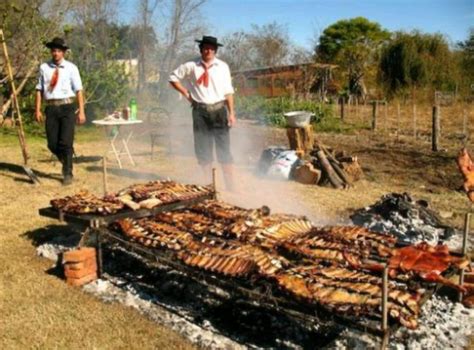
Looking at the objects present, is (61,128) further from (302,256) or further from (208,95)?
(302,256)

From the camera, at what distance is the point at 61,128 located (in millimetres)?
8828

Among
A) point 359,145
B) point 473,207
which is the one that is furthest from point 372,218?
point 359,145

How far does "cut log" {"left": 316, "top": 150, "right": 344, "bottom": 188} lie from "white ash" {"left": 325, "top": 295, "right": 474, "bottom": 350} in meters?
5.13

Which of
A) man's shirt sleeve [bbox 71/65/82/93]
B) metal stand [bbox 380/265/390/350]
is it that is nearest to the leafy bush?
man's shirt sleeve [bbox 71/65/82/93]

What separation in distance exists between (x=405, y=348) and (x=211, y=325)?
1.52 meters

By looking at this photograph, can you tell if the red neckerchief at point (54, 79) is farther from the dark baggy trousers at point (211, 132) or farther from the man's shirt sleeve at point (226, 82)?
the man's shirt sleeve at point (226, 82)

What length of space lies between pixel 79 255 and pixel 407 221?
13.2 ft

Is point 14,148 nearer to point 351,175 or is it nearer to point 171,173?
point 171,173

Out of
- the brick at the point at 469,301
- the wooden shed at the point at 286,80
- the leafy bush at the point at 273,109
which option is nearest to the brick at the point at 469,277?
the brick at the point at 469,301

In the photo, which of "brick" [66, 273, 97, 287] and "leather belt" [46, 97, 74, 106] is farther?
"leather belt" [46, 97, 74, 106]

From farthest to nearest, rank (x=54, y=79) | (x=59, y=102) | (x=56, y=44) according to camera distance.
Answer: (x=59, y=102)
(x=54, y=79)
(x=56, y=44)

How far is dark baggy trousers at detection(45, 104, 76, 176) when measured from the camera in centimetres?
869

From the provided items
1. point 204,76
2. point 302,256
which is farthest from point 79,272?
point 204,76

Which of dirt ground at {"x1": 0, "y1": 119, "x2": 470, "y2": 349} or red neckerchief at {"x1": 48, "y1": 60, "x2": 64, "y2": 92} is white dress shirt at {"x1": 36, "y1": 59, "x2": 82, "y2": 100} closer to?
red neckerchief at {"x1": 48, "y1": 60, "x2": 64, "y2": 92}
